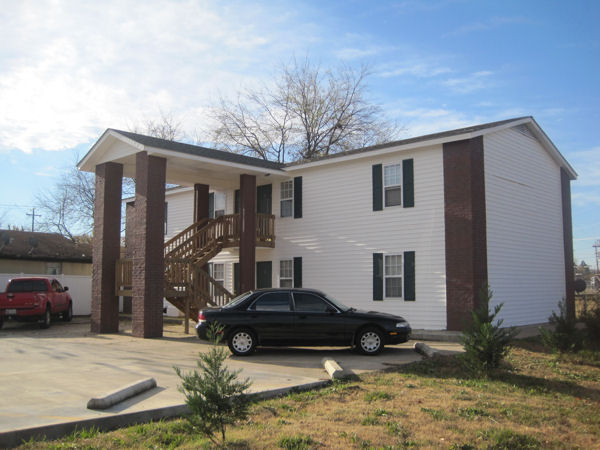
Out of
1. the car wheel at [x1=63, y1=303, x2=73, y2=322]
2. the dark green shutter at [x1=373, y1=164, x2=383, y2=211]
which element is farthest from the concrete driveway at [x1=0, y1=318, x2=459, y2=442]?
the car wheel at [x1=63, y1=303, x2=73, y2=322]

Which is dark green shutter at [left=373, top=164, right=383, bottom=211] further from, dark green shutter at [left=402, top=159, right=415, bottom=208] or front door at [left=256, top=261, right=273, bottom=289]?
front door at [left=256, top=261, right=273, bottom=289]

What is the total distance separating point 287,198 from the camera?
22.3 meters

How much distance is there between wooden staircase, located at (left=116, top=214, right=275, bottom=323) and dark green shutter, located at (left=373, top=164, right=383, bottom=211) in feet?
15.8

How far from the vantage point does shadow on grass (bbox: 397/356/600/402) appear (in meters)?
9.55

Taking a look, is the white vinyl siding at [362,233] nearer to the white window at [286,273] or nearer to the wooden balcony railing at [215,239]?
the white window at [286,273]

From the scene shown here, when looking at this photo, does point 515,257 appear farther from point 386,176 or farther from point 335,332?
point 335,332

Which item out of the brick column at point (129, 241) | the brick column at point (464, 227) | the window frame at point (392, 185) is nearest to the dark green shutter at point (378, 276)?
the window frame at point (392, 185)

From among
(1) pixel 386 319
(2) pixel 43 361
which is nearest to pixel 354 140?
(1) pixel 386 319

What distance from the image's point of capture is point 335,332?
13.0 m

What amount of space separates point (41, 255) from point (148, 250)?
14037 mm

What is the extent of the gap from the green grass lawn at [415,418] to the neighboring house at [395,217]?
6450 mm

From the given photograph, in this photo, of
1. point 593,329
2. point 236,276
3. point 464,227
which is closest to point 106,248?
point 236,276

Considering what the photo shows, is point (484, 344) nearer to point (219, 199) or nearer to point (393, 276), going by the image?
point (393, 276)

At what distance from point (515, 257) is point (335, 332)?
881 cm
